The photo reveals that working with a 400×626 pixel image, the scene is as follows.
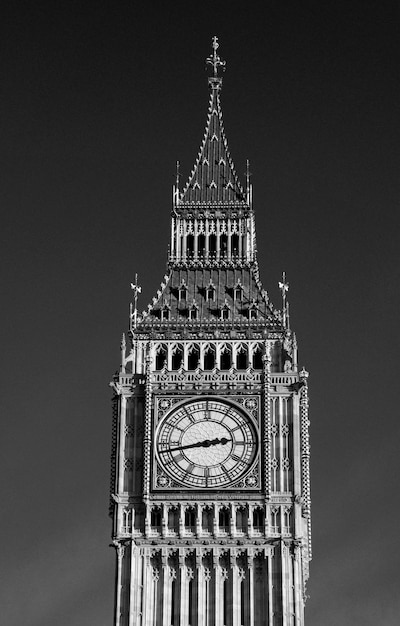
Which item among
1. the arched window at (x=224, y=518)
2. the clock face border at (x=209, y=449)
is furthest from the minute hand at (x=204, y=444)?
the arched window at (x=224, y=518)

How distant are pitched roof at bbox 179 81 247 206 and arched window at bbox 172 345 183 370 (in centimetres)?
873

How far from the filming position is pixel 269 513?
76688 mm

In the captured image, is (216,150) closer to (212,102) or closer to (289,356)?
(212,102)

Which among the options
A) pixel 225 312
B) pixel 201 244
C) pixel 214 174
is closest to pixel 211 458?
pixel 225 312

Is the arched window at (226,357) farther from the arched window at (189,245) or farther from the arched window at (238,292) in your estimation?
the arched window at (189,245)

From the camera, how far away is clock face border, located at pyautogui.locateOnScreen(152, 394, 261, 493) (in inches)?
3041

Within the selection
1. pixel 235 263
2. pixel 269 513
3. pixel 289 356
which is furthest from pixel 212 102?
pixel 269 513

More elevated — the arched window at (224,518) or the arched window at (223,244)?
the arched window at (223,244)

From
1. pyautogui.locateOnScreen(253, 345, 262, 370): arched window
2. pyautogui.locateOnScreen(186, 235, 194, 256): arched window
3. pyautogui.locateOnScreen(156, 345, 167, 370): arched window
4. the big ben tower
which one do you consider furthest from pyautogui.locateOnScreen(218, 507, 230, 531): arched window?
pyautogui.locateOnScreen(186, 235, 194, 256): arched window

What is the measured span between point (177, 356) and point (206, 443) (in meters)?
4.99

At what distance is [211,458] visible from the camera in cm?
7781

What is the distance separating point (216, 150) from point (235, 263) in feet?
22.3

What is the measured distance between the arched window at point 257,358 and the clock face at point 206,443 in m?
2.65

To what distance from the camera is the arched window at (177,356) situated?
266ft
